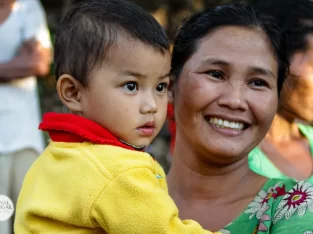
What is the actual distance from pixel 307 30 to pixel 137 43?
59.8 inches

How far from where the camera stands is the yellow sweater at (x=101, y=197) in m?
2.11

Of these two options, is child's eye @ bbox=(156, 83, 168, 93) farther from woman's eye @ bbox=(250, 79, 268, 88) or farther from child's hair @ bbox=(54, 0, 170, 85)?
woman's eye @ bbox=(250, 79, 268, 88)

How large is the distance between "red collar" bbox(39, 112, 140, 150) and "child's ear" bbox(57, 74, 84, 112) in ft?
0.16

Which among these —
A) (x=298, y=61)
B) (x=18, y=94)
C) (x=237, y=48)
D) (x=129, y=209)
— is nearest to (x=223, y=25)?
(x=237, y=48)

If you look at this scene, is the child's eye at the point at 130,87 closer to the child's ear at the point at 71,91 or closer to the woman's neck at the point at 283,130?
the child's ear at the point at 71,91

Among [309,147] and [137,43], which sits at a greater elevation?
[137,43]

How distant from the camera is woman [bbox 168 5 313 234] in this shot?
271 cm

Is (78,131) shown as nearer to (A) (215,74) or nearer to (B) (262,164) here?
(A) (215,74)

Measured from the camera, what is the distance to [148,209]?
2117 mm

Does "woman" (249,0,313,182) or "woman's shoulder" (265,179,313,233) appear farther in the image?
"woman" (249,0,313,182)

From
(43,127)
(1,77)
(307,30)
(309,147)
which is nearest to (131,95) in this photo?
(43,127)

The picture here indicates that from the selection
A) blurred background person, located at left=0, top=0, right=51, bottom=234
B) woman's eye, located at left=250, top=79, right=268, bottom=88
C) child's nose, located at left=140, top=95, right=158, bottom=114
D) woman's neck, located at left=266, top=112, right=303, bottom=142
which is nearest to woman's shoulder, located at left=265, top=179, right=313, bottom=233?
woman's eye, located at left=250, top=79, right=268, bottom=88

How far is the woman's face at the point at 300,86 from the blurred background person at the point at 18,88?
1789mm

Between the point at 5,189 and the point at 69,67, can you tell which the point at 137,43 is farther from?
the point at 5,189
